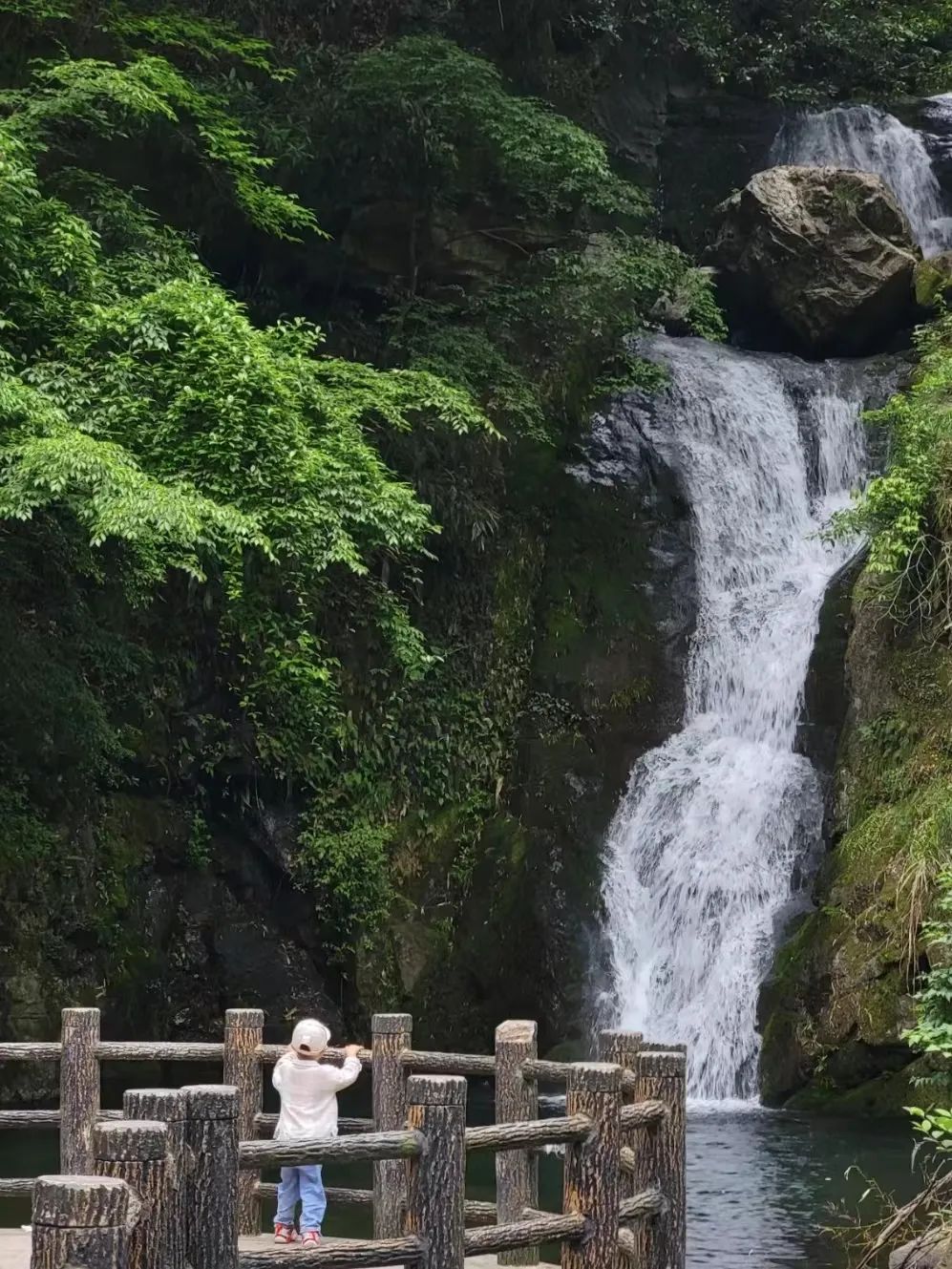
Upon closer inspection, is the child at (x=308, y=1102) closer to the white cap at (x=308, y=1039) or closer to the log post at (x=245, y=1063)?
the white cap at (x=308, y=1039)

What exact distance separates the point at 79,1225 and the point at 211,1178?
1073mm

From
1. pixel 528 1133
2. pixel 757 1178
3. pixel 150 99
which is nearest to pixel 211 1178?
pixel 528 1133

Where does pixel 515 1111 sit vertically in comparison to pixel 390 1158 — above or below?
below

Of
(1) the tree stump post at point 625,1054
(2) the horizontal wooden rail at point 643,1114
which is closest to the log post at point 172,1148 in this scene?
(2) the horizontal wooden rail at point 643,1114

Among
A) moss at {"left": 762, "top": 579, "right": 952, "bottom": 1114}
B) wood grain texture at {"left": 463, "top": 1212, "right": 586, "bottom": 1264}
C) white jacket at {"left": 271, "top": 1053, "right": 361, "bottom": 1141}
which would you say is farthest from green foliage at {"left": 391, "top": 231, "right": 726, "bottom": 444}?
wood grain texture at {"left": 463, "top": 1212, "right": 586, "bottom": 1264}

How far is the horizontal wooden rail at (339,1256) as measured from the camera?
18.7 ft

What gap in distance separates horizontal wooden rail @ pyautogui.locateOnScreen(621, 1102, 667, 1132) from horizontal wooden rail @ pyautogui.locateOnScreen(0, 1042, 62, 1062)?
3.18 meters

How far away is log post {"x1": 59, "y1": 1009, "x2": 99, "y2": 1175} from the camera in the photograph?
8633 millimetres

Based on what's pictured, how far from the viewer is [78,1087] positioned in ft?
28.4

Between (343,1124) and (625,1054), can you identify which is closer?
(625,1054)

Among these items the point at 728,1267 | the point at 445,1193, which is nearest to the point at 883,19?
the point at 728,1267

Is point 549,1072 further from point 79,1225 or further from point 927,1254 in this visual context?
point 79,1225

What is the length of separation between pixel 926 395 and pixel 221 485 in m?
8.69

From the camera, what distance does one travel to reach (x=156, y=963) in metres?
17.5
